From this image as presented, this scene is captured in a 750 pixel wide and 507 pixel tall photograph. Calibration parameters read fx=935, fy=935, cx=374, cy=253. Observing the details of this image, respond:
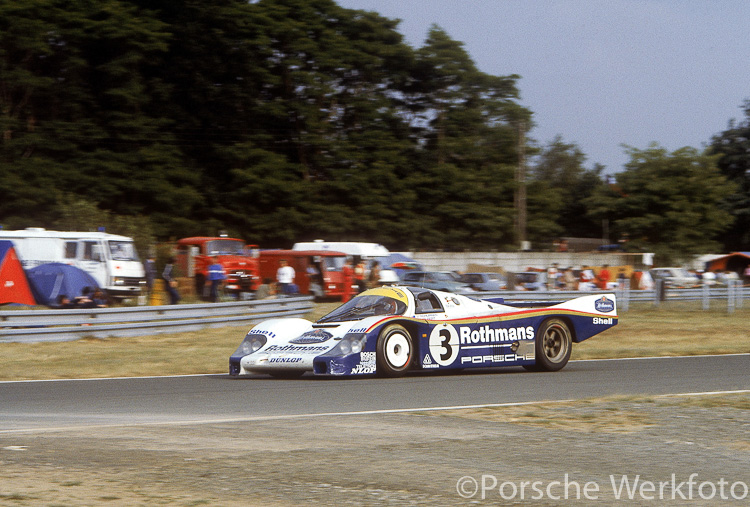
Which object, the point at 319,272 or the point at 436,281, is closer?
the point at 436,281

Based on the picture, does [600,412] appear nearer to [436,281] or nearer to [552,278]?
[436,281]

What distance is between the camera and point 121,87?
4153cm

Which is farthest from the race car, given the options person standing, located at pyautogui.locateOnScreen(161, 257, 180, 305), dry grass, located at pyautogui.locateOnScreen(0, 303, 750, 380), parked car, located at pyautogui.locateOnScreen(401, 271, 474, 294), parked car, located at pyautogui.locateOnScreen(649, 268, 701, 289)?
parked car, located at pyautogui.locateOnScreen(649, 268, 701, 289)

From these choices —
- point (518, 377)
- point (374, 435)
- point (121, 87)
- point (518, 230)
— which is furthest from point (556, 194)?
point (374, 435)

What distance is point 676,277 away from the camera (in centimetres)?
3834

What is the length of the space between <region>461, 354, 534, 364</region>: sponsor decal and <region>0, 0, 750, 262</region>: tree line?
91.4 ft

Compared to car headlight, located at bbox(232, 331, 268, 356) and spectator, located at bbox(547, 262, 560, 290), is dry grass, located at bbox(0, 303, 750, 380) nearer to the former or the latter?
car headlight, located at bbox(232, 331, 268, 356)

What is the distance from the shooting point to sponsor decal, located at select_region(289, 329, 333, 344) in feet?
37.8

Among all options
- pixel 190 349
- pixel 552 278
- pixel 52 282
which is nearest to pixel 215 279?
pixel 52 282

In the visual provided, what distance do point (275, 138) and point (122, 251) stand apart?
2013 centimetres

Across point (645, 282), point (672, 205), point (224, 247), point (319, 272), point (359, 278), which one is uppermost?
point (672, 205)

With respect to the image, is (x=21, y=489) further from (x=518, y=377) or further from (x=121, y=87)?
(x=121, y=87)

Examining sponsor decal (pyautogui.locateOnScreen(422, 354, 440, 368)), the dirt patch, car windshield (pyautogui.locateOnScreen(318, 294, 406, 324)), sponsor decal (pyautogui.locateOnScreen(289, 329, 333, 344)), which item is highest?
car windshield (pyautogui.locateOnScreen(318, 294, 406, 324))

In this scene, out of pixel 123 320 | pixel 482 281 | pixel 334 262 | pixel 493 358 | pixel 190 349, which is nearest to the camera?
pixel 493 358
